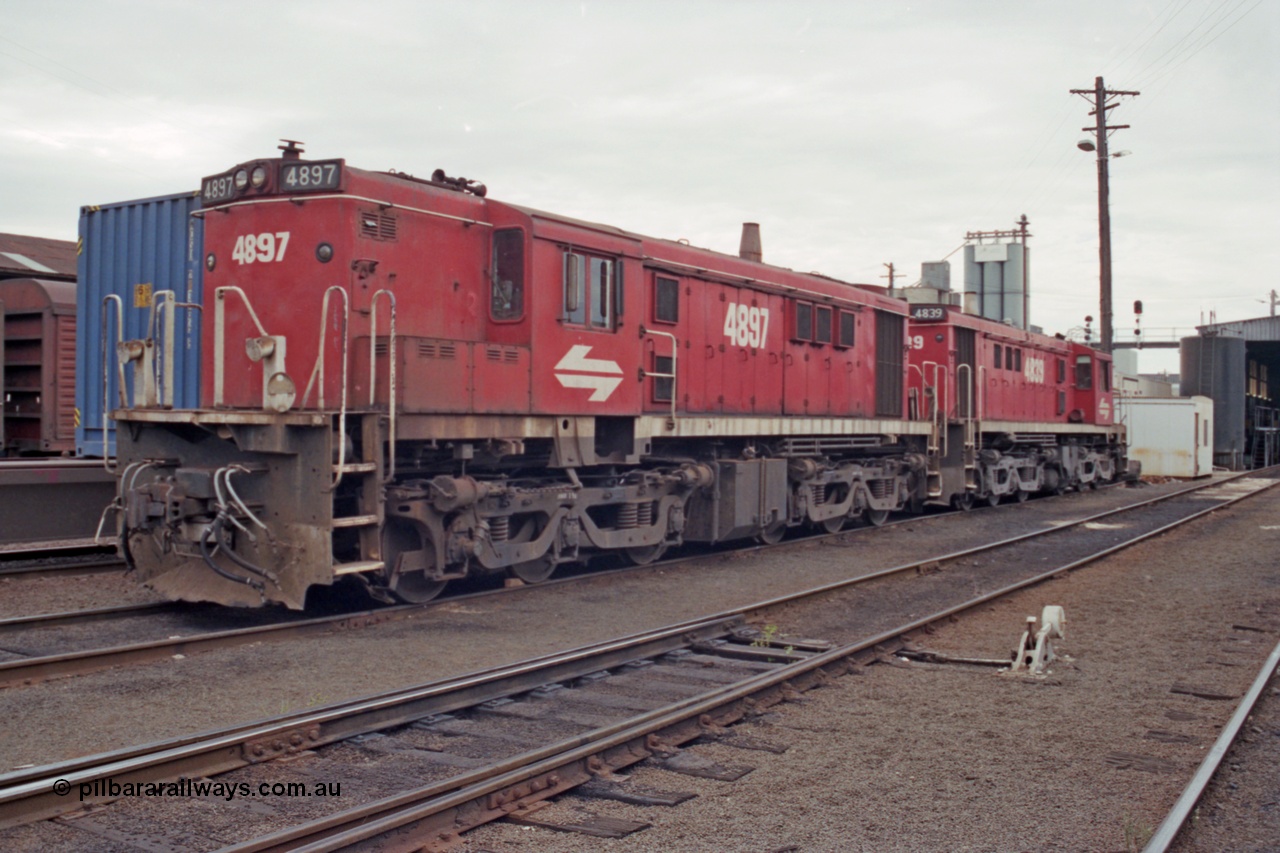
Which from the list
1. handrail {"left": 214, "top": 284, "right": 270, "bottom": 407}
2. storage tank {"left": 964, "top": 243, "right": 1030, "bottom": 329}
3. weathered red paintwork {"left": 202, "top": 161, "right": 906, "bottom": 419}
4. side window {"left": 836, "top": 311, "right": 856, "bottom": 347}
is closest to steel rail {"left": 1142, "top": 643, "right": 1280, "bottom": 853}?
weathered red paintwork {"left": 202, "top": 161, "right": 906, "bottom": 419}

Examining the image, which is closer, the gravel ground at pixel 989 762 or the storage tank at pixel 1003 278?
the gravel ground at pixel 989 762

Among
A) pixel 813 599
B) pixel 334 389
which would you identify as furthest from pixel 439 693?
pixel 813 599

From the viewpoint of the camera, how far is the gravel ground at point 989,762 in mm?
4535

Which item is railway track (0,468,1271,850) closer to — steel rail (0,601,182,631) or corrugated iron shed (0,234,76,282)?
steel rail (0,601,182,631)

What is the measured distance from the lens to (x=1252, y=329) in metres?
55.9

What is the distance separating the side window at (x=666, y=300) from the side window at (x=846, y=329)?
4245 mm

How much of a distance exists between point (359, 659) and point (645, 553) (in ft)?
18.0

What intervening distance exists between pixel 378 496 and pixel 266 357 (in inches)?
56.1

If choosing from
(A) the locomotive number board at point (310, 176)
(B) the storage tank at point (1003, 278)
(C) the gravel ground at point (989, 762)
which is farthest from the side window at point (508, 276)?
(B) the storage tank at point (1003, 278)

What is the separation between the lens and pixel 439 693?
616cm

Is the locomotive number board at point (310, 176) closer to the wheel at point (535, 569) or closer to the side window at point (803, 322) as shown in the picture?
the wheel at point (535, 569)

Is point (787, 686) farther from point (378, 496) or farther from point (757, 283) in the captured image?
point (757, 283)

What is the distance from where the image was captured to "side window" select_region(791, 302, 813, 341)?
15.1 m

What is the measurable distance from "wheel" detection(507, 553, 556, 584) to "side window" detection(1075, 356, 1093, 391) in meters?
21.6
